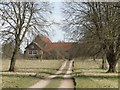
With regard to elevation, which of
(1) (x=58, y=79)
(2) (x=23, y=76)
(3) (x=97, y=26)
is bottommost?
(1) (x=58, y=79)

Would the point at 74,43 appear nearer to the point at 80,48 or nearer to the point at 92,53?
the point at 80,48

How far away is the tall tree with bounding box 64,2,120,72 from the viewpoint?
19.2 meters

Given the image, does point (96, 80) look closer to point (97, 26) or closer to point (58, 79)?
point (58, 79)

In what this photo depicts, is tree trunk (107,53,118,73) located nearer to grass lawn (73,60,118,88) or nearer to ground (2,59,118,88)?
ground (2,59,118,88)

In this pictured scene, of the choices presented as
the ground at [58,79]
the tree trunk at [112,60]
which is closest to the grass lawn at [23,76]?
the ground at [58,79]

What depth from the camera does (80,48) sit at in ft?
72.8

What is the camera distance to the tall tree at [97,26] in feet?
63.1

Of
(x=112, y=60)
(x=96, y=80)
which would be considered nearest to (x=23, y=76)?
(x=96, y=80)

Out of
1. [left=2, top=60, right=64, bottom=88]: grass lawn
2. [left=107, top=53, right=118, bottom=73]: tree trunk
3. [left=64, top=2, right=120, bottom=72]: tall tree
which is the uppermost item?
[left=64, top=2, right=120, bottom=72]: tall tree

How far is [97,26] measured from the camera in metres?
20.9

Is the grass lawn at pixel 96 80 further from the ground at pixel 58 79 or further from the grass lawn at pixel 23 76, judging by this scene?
the grass lawn at pixel 23 76

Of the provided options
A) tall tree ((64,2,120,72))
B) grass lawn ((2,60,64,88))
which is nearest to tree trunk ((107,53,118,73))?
tall tree ((64,2,120,72))

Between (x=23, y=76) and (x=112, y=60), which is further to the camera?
(x=112, y=60)

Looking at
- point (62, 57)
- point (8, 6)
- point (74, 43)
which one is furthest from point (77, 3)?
point (62, 57)
